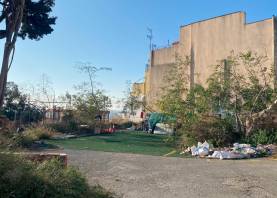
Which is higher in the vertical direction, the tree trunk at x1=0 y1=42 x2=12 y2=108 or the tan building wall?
the tan building wall

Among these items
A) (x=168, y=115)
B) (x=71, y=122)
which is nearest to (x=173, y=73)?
(x=168, y=115)

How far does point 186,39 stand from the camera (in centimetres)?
3550

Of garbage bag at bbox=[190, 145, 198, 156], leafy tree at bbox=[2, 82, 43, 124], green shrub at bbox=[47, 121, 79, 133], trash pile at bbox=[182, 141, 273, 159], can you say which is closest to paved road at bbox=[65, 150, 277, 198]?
trash pile at bbox=[182, 141, 273, 159]

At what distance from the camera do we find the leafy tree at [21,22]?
13328 mm

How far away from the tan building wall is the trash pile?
11926 mm

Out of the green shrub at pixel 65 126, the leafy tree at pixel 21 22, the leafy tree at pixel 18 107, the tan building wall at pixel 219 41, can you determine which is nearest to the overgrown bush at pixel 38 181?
the leafy tree at pixel 21 22

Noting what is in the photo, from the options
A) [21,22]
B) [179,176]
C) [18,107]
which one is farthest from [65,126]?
[179,176]

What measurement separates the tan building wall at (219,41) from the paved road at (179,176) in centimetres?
1435

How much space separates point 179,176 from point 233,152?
16.0 ft

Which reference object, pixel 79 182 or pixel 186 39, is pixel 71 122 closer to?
pixel 186 39

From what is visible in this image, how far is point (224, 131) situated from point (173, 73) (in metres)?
6.23

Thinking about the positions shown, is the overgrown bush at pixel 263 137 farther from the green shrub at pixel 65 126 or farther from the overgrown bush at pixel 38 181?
the green shrub at pixel 65 126

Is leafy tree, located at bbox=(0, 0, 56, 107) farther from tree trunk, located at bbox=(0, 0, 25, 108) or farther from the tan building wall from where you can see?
the tan building wall

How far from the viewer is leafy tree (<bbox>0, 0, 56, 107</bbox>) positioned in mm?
13328
